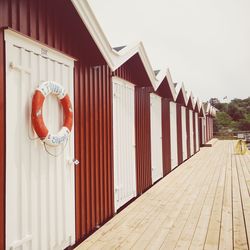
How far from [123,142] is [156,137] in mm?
2725

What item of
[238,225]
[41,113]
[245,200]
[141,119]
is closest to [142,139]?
[141,119]

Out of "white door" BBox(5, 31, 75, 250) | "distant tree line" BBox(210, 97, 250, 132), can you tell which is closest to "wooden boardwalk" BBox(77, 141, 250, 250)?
"white door" BBox(5, 31, 75, 250)

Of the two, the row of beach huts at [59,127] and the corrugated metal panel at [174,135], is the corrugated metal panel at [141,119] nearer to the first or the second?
the row of beach huts at [59,127]

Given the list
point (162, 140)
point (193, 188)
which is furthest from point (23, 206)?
point (162, 140)

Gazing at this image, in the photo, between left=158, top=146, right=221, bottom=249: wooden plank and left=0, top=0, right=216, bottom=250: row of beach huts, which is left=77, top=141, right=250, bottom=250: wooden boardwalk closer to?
left=158, top=146, right=221, bottom=249: wooden plank

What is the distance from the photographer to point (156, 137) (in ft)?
26.7

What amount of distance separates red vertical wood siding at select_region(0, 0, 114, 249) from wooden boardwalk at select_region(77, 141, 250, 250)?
14.7 inches

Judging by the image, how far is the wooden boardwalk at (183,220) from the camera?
3.56 m

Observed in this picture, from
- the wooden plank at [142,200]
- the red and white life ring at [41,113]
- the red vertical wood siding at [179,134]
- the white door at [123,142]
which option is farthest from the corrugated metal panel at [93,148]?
the red vertical wood siding at [179,134]

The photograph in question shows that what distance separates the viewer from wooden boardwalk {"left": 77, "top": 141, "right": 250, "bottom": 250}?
11.7 feet

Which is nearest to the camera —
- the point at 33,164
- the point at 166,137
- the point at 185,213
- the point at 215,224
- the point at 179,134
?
the point at 33,164

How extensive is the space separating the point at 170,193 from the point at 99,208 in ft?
7.57

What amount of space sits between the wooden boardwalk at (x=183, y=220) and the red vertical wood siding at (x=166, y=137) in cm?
183

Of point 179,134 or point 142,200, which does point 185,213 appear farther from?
point 179,134
